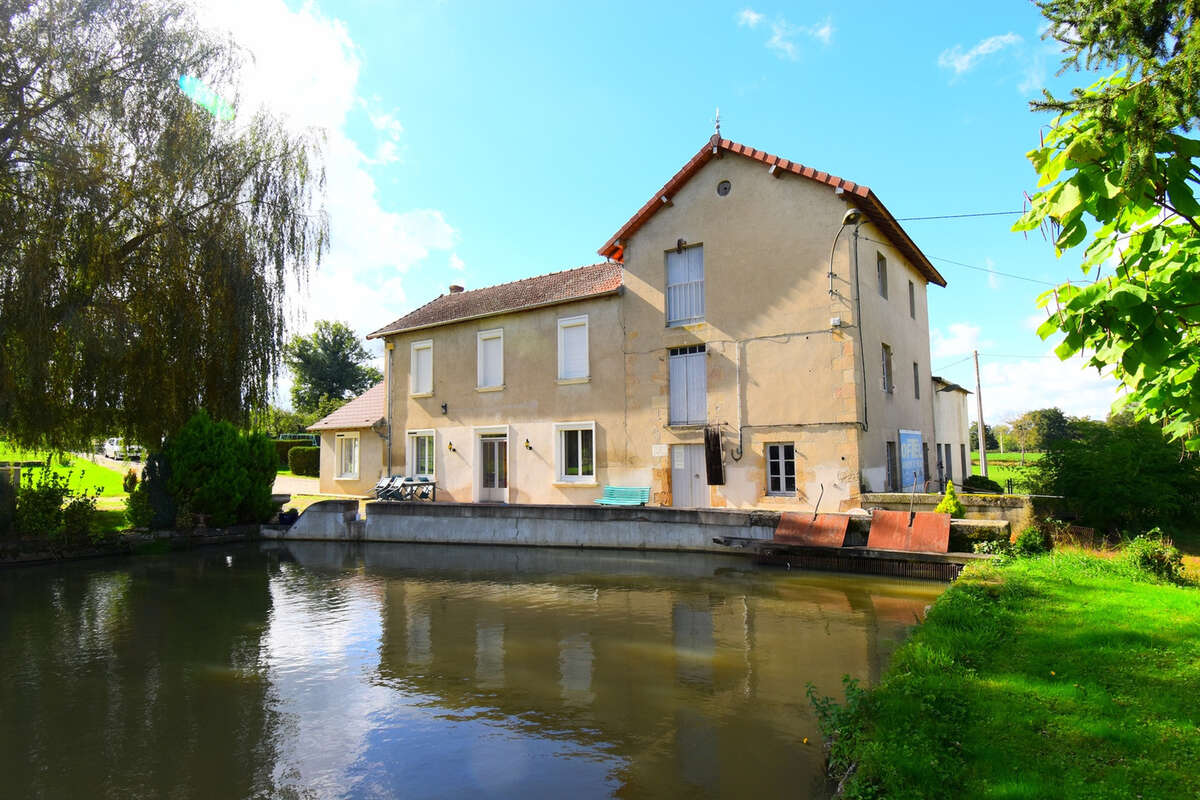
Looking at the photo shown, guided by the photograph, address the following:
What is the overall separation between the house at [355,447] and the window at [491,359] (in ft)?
15.4

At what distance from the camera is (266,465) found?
17594mm

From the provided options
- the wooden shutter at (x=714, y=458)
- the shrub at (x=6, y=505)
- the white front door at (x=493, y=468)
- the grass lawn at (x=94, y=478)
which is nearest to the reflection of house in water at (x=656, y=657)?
the wooden shutter at (x=714, y=458)

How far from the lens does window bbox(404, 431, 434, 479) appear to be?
21.5 meters

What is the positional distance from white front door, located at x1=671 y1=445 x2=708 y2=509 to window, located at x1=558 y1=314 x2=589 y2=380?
3.58 metres

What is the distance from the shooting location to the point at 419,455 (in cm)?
2178

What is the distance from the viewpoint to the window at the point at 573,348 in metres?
18.4

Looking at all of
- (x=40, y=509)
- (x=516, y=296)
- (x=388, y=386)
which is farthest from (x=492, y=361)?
(x=40, y=509)

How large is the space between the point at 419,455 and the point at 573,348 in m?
6.98

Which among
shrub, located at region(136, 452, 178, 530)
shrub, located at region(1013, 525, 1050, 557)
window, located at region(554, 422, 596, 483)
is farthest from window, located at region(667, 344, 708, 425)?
shrub, located at region(136, 452, 178, 530)

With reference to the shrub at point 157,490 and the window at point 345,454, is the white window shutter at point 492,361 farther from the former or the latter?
the shrub at point 157,490

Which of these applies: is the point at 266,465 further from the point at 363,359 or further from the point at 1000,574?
the point at 363,359

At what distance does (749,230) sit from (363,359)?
4089 centimetres

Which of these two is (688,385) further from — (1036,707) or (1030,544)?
(1036,707)

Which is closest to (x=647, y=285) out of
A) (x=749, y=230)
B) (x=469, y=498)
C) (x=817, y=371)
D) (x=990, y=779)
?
(x=749, y=230)
